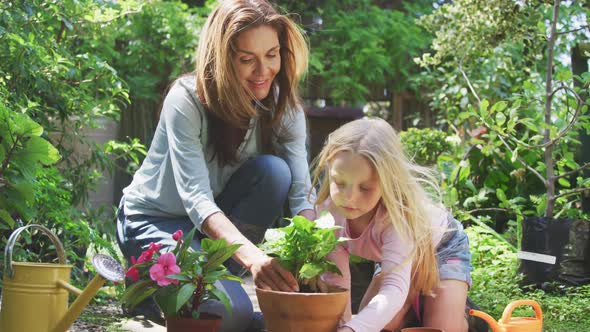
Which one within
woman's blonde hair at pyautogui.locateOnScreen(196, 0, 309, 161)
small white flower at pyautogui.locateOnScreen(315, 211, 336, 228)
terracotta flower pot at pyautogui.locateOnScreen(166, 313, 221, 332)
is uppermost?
woman's blonde hair at pyautogui.locateOnScreen(196, 0, 309, 161)

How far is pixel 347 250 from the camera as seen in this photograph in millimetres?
2158

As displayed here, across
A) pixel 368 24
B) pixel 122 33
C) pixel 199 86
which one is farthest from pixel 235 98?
pixel 368 24

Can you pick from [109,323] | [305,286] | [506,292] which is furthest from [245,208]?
[506,292]

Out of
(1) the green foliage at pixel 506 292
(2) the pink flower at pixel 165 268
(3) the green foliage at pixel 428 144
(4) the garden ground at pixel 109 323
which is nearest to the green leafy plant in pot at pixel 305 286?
(2) the pink flower at pixel 165 268

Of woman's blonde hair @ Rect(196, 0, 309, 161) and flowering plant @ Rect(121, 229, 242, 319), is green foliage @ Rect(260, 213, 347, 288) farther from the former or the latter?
woman's blonde hair @ Rect(196, 0, 309, 161)

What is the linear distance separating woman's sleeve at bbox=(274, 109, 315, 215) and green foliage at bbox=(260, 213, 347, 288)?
2.46ft

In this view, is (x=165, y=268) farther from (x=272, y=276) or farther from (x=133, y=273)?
(x=272, y=276)

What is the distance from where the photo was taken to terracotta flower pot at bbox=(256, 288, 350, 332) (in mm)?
1769

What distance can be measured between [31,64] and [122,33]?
149 inches

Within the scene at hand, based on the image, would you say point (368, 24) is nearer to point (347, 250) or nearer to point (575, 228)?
point (575, 228)

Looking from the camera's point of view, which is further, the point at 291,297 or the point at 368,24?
the point at 368,24

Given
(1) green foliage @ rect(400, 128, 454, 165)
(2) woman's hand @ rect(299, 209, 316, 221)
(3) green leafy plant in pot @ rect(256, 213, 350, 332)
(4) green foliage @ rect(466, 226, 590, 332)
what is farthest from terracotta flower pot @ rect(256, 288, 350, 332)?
(1) green foliage @ rect(400, 128, 454, 165)

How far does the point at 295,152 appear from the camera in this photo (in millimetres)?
2750

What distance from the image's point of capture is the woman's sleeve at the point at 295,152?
2.66 metres
